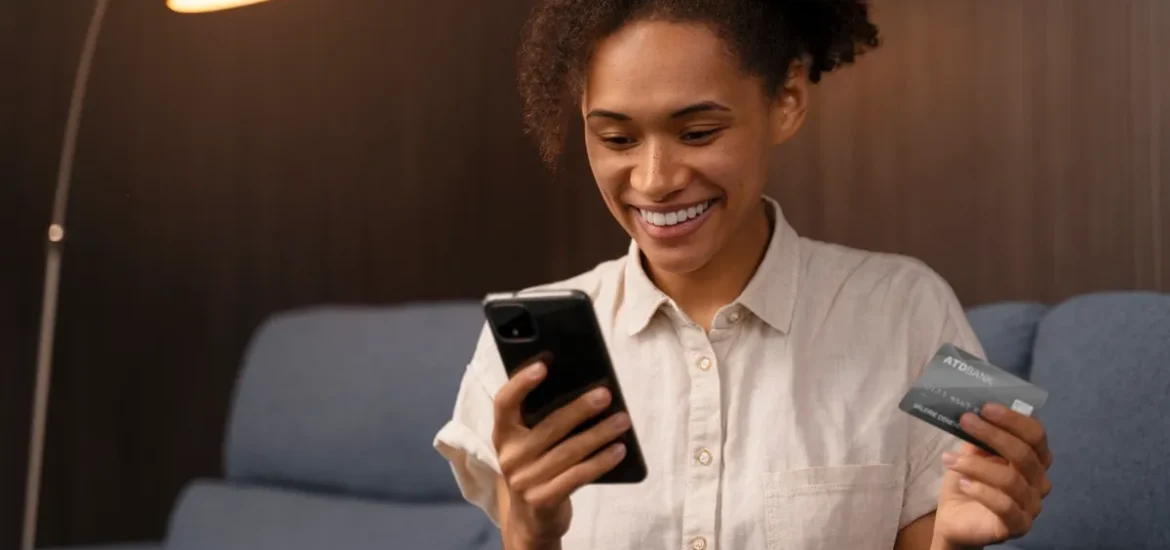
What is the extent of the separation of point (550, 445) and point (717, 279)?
0.28 meters

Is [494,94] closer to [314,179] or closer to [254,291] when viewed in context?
[314,179]

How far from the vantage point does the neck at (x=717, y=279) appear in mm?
1179

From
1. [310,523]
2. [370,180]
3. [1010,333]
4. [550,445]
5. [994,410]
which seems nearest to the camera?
[994,410]

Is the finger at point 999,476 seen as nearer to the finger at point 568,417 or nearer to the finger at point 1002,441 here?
the finger at point 1002,441

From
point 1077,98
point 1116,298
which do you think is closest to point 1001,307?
point 1116,298

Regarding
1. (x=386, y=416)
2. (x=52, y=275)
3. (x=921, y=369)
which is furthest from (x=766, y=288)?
(x=52, y=275)

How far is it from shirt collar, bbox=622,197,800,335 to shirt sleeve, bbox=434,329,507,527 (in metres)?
0.14

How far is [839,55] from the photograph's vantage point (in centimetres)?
120

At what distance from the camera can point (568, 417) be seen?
0.97 metres

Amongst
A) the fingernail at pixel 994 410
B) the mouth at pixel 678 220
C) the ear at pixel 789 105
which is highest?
the ear at pixel 789 105

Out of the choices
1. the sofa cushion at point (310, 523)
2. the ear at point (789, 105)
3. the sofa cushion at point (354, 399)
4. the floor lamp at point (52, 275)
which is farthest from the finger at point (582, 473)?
the floor lamp at point (52, 275)

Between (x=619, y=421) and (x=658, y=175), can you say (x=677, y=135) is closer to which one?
(x=658, y=175)

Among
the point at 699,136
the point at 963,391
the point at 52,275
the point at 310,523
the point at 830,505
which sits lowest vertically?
the point at 310,523

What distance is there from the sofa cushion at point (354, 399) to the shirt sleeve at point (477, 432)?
57 cm
